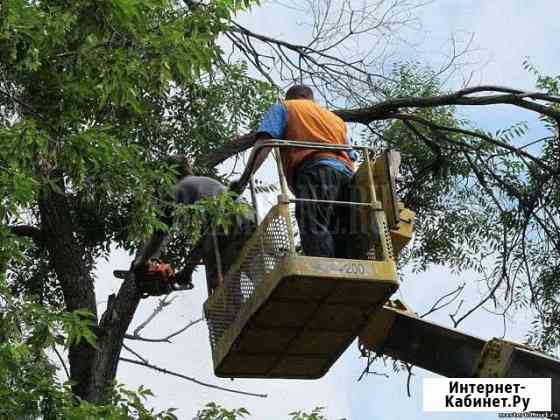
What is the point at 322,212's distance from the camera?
8766mm

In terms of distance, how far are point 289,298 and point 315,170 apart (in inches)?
35.3

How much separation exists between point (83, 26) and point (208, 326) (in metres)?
2.16

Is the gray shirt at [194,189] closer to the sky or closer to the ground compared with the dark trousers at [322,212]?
closer to the sky

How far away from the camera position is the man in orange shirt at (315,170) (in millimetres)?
8648

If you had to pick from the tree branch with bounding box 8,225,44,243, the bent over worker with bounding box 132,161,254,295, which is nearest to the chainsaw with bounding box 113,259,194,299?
the bent over worker with bounding box 132,161,254,295

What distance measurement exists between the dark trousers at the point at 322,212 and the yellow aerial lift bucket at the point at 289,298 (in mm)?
90

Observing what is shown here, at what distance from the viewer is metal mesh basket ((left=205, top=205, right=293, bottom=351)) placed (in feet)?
27.3

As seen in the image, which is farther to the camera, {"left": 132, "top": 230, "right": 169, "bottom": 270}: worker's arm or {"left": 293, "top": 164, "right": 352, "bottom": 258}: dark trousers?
{"left": 132, "top": 230, "right": 169, "bottom": 270}: worker's arm

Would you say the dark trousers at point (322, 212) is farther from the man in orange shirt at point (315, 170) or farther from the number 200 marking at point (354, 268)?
the number 200 marking at point (354, 268)

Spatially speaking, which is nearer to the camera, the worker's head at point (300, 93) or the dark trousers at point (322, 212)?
the dark trousers at point (322, 212)

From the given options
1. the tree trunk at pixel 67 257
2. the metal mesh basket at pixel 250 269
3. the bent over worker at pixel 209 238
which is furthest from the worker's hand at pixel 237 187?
the tree trunk at pixel 67 257

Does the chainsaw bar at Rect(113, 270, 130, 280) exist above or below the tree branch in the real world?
below

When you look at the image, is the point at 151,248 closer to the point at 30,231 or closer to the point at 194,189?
the point at 194,189

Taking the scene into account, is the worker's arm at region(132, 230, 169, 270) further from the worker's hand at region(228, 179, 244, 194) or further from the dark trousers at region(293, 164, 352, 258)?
the dark trousers at region(293, 164, 352, 258)
